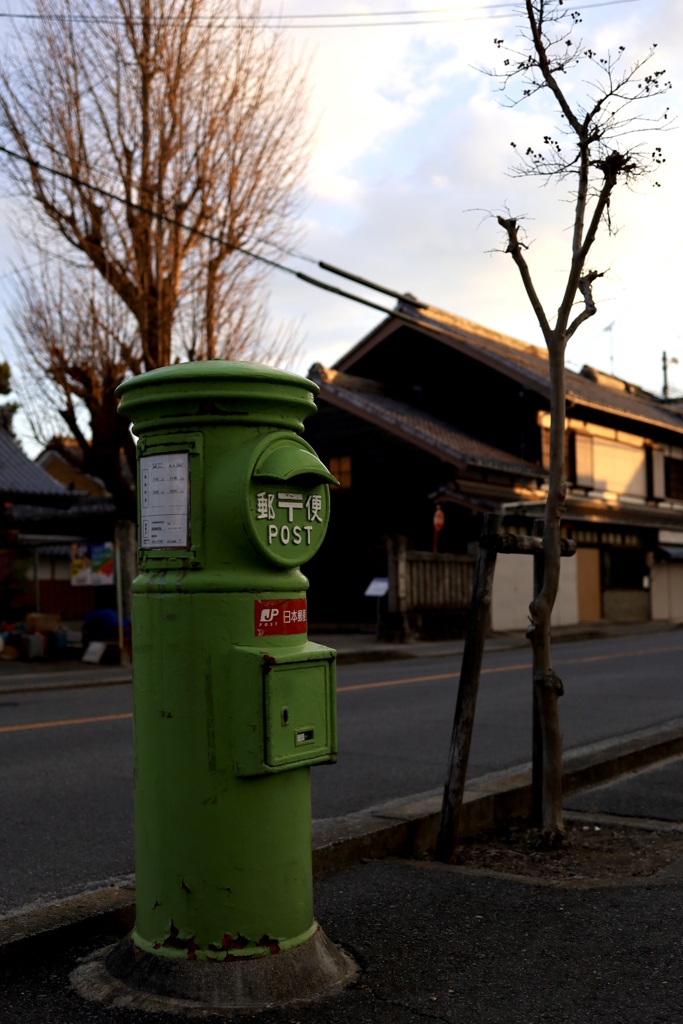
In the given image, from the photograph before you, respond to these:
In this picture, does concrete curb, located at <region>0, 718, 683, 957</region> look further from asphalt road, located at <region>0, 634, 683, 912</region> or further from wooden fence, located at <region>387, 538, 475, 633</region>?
wooden fence, located at <region>387, 538, 475, 633</region>

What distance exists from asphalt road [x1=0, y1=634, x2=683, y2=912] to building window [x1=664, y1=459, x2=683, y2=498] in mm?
21730

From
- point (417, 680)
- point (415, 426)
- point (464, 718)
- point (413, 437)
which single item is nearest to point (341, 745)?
point (464, 718)

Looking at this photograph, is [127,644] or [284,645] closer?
[284,645]

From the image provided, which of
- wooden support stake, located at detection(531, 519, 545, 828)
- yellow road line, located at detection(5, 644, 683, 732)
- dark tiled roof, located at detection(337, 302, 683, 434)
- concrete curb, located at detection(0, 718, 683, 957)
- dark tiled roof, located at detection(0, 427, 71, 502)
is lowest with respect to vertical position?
yellow road line, located at detection(5, 644, 683, 732)

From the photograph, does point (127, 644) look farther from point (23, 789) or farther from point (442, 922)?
point (442, 922)

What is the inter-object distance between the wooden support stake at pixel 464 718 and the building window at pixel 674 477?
33.9m

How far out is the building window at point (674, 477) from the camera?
3734 cm

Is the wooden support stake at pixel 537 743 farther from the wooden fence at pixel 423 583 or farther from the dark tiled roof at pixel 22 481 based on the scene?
the wooden fence at pixel 423 583

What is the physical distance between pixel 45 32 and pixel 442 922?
63.7 ft

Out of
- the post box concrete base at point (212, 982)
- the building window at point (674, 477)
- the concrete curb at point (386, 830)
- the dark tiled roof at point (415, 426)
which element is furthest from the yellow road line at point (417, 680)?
the building window at point (674, 477)

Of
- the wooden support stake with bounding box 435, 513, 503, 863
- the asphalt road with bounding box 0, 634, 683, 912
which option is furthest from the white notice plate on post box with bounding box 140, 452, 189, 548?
the asphalt road with bounding box 0, 634, 683, 912

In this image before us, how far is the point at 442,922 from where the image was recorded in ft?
13.2

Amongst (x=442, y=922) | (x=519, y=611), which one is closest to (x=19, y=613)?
(x=519, y=611)

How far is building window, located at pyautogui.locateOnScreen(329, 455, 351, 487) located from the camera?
98.5 ft
